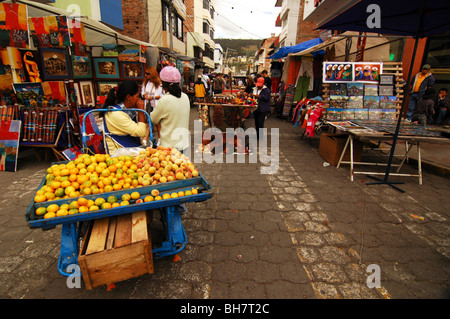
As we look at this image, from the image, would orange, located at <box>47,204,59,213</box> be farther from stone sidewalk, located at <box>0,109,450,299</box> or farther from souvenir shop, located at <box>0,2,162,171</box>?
souvenir shop, located at <box>0,2,162,171</box>

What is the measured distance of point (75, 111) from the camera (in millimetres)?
5535

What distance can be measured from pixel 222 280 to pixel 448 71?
12480 millimetres

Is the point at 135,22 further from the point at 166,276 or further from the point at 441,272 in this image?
the point at 441,272

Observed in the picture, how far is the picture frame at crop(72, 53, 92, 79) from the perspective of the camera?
701 cm

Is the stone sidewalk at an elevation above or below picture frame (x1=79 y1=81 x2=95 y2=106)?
below

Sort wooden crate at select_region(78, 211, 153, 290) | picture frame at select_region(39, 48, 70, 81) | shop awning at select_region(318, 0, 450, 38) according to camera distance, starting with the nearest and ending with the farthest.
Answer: wooden crate at select_region(78, 211, 153, 290) < shop awning at select_region(318, 0, 450, 38) < picture frame at select_region(39, 48, 70, 81)

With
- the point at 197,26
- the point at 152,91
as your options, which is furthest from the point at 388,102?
the point at 197,26

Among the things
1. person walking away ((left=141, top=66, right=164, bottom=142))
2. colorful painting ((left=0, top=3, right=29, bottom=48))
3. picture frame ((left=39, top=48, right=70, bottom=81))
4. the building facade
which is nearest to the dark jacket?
person walking away ((left=141, top=66, right=164, bottom=142))

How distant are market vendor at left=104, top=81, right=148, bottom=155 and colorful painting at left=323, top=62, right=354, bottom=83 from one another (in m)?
5.34

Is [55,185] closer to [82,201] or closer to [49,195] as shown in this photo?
[49,195]

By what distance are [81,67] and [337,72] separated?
7567mm

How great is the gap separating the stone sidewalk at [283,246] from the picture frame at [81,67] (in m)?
3.59

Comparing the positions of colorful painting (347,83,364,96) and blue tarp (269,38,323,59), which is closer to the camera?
colorful painting (347,83,364,96)

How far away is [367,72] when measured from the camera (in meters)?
6.68
